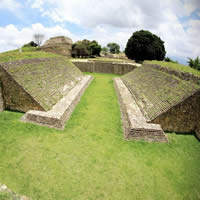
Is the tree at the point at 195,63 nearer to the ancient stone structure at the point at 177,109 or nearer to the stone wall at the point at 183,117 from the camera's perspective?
the ancient stone structure at the point at 177,109

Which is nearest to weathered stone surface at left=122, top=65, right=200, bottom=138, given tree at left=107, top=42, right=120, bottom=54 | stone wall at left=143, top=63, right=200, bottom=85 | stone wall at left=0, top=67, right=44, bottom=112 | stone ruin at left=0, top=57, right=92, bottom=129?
stone wall at left=143, top=63, right=200, bottom=85

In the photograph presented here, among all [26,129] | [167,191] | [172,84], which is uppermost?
[172,84]

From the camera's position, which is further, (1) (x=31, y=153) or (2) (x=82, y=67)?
(2) (x=82, y=67)

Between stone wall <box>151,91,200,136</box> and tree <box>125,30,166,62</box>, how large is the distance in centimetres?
3070

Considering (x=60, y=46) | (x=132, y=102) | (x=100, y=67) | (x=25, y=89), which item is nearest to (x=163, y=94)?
(x=132, y=102)

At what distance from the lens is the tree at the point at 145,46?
112ft

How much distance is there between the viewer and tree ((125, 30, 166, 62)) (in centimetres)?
3406

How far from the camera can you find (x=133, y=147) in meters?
6.46

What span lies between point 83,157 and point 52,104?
4.43 meters

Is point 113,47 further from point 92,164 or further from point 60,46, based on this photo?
point 92,164

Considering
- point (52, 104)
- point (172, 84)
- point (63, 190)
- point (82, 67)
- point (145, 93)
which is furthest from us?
point (82, 67)

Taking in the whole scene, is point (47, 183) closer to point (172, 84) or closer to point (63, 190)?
point (63, 190)

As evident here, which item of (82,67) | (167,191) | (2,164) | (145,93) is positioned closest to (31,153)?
(2,164)

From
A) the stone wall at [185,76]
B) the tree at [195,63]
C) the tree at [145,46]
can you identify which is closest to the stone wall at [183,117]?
the stone wall at [185,76]
